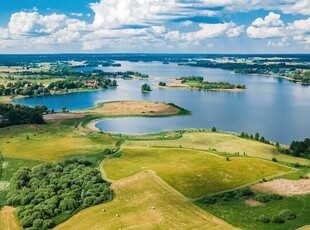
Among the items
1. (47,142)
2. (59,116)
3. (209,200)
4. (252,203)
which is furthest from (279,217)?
(59,116)

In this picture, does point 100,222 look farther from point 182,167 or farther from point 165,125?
point 165,125

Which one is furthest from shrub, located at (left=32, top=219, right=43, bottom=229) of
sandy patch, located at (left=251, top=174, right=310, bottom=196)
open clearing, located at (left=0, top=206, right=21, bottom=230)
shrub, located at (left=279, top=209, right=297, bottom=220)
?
sandy patch, located at (left=251, top=174, right=310, bottom=196)

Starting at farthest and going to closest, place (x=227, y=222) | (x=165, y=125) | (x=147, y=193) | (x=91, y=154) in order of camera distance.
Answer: (x=165, y=125), (x=91, y=154), (x=147, y=193), (x=227, y=222)

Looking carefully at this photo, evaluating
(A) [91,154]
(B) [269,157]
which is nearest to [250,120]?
(B) [269,157]

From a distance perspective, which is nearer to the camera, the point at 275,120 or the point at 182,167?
the point at 182,167

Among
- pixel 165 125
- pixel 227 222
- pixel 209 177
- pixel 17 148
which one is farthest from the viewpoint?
pixel 165 125

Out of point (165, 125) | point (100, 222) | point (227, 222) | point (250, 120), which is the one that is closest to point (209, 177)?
point (227, 222)

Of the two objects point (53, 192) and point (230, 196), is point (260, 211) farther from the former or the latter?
point (53, 192)
